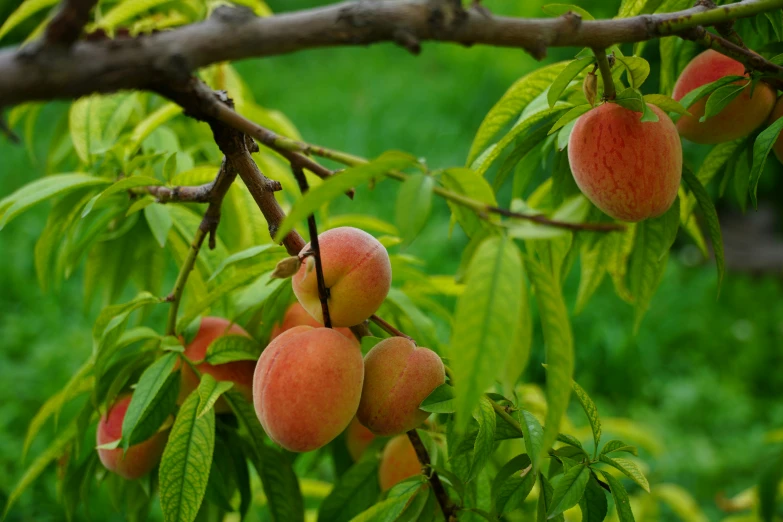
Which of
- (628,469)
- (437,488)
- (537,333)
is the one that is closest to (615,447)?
(628,469)

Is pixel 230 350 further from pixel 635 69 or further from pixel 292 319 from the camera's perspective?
pixel 635 69

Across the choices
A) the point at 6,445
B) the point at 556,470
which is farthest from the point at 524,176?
the point at 6,445

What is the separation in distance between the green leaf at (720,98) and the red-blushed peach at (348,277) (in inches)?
11.2

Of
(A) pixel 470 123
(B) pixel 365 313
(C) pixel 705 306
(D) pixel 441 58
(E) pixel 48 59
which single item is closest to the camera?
(E) pixel 48 59

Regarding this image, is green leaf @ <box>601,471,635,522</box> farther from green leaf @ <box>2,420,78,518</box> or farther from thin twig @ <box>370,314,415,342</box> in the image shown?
green leaf @ <box>2,420,78,518</box>

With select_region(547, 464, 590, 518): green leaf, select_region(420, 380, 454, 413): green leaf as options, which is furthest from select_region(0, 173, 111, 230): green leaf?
select_region(547, 464, 590, 518): green leaf

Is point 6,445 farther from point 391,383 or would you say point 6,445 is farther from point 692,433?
point 692,433

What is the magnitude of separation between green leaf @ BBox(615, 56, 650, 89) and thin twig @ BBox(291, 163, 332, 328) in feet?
0.86

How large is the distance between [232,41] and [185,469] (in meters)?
A: 0.35

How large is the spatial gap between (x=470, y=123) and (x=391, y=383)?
2.53 metres

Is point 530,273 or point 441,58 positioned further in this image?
point 441,58

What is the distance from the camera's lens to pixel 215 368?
2.16 feet

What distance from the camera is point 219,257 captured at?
77 centimetres

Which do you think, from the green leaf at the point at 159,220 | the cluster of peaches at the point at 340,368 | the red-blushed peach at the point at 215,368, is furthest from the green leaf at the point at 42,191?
the cluster of peaches at the point at 340,368
